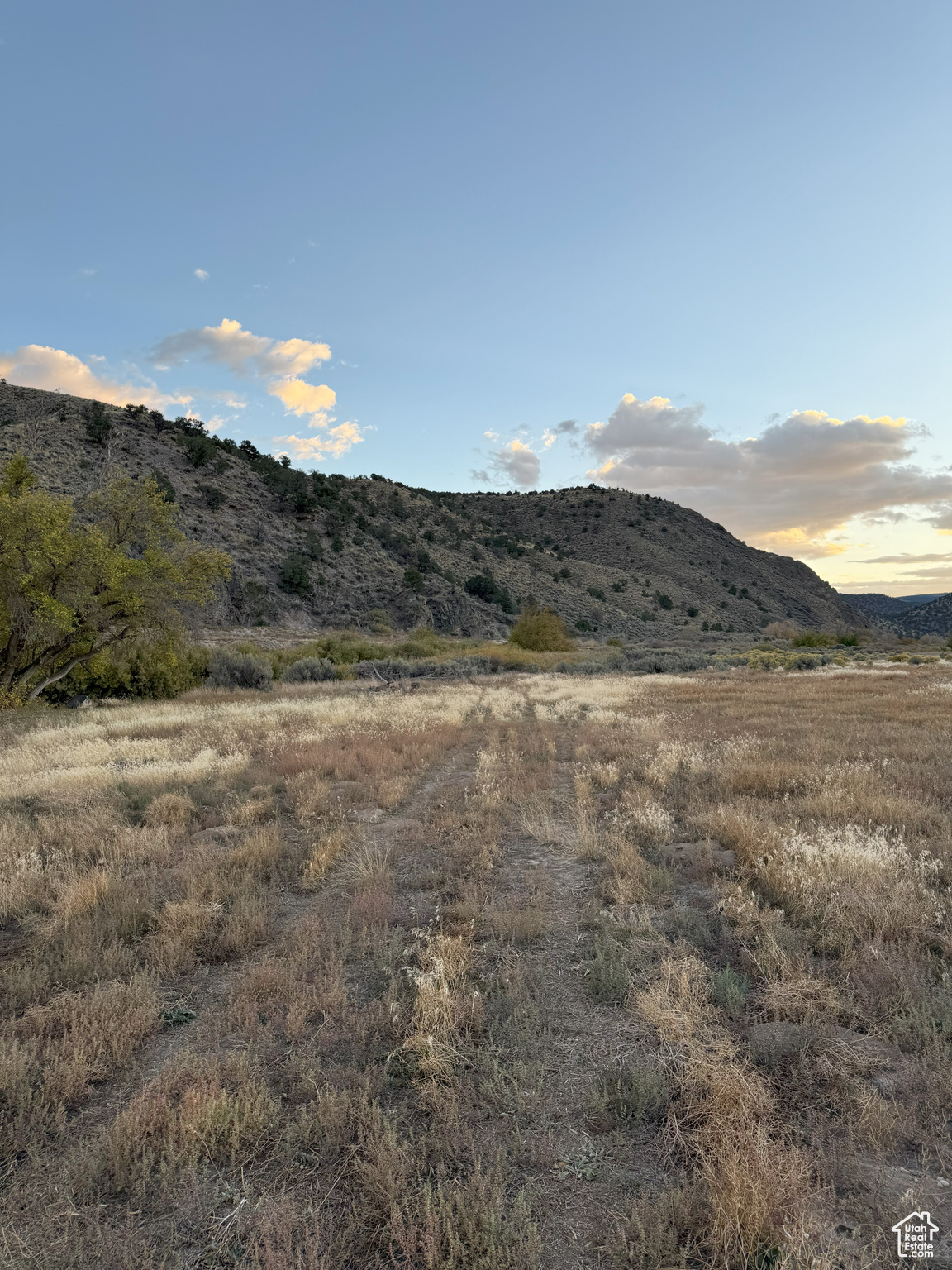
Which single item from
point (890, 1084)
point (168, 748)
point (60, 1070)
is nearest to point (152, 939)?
point (60, 1070)

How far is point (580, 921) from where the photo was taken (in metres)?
5.63

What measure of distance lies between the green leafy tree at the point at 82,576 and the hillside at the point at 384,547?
310 centimetres

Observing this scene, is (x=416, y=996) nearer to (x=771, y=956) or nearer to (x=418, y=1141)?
(x=418, y=1141)

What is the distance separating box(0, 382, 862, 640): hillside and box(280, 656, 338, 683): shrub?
41.4ft

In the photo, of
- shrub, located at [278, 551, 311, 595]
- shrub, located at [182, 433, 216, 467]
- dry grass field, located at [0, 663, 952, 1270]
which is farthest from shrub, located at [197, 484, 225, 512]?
dry grass field, located at [0, 663, 952, 1270]

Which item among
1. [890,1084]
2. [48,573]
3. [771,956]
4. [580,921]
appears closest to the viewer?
[890,1084]

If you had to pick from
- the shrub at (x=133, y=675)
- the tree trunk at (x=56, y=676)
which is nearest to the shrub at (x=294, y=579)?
the shrub at (x=133, y=675)

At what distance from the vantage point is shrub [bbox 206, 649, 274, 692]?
28.8 m

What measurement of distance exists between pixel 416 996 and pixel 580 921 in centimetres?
202

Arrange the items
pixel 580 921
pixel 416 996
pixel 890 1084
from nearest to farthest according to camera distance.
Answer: pixel 890 1084 → pixel 416 996 → pixel 580 921
